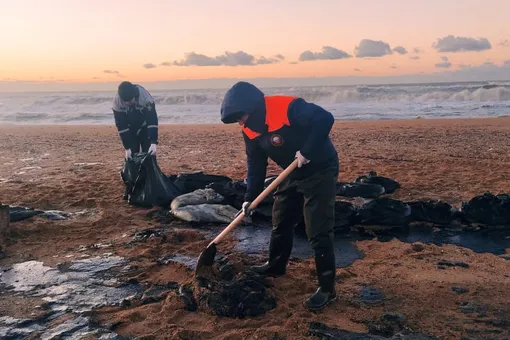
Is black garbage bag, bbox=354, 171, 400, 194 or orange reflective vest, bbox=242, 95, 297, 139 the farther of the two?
black garbage bag, bbox=354, 171, 400, 194

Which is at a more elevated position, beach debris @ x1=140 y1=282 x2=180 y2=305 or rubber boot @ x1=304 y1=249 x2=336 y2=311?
rubber boot @ x1=304 y1=249 x2=336 y2=311

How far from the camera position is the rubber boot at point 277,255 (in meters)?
4.02

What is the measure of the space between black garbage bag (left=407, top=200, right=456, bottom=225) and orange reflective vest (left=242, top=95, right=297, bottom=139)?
2.63 m

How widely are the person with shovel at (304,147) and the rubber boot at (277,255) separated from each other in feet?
1.45

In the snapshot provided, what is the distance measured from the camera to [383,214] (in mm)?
5246

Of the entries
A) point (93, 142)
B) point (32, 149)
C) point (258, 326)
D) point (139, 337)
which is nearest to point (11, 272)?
point (139, 337)

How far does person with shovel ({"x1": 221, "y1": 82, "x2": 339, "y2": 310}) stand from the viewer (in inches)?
132

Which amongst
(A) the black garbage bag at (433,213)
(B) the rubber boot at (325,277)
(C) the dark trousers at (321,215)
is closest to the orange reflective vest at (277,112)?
(C) the dark trousers at (321,215)

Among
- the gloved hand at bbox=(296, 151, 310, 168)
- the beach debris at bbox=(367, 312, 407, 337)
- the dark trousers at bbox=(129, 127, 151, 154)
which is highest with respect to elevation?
the gloved hand at bbox=(296, 151, 310, 168)

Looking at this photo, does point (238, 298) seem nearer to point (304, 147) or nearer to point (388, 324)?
point (388, 324)

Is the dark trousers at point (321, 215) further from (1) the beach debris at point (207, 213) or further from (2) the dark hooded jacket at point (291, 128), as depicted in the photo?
(1) the beach debris at point (207, 213)

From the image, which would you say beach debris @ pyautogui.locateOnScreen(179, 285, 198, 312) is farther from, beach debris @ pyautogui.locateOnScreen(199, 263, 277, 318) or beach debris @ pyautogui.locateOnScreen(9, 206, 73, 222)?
beach debris @ pyautogui.locateOnScreen(9, 206, 73, 222)

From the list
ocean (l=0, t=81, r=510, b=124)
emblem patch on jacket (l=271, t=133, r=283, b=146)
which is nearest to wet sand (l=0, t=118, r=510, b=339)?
emblem patch on jacket (l=271, t=133, r=283, b=146)

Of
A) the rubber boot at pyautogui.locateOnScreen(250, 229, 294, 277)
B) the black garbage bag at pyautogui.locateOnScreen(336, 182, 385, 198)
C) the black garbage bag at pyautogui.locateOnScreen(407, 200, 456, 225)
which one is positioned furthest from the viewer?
the black garbage bag at pyautogui.locateOnScreen(336, 182, 385, 198)
